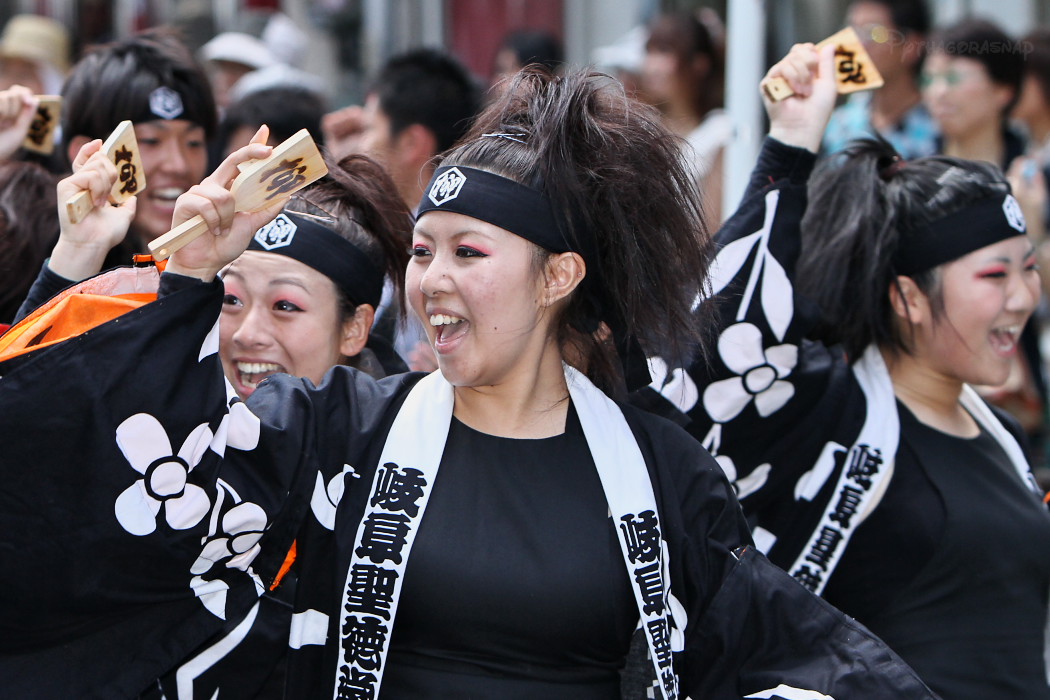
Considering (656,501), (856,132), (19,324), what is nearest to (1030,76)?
(856,132)

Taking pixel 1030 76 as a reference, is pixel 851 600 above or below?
below

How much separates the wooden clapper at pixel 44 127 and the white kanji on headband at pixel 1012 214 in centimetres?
232

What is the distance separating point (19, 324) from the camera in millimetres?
2000

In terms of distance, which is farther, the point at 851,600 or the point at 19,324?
the point at 851,600

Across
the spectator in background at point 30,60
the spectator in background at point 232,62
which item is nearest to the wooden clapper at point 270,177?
the spectator in background at point 232,62

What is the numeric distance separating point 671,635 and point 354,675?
1.82 feet

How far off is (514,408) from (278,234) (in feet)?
2.39

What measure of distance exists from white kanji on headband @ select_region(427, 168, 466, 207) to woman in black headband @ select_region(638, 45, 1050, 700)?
2.28 feet

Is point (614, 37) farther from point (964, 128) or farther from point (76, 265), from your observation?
point (76, 265)

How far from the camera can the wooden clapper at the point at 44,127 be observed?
10.6ft

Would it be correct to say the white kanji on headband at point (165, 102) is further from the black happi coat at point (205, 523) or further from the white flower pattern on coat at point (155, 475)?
the white flower pattern on coat at point (155, 475)

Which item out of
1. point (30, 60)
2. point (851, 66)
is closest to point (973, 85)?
point (851, 66)

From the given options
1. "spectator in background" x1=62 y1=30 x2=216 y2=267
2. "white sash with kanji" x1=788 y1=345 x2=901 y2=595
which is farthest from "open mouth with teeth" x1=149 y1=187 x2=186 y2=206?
"white sash with kanji" x1=788 y1=345 x2=901 y2=595

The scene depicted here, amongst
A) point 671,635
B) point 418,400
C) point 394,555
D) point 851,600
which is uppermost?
point 418,400
